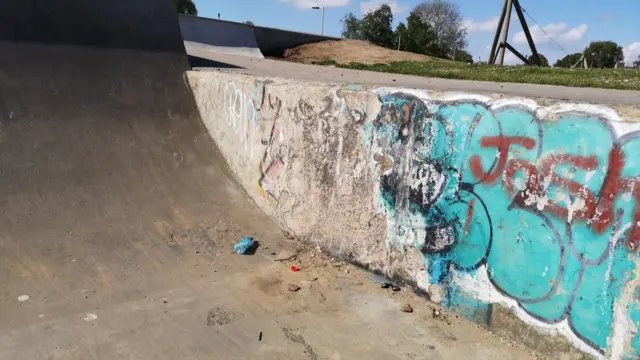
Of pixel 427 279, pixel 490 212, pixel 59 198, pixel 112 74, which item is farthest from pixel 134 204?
pixel 490 212

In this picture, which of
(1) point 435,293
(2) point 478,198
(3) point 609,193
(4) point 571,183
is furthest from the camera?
(1) point 435,293

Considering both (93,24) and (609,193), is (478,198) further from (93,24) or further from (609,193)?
(93,24)

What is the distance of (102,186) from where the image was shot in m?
5.71

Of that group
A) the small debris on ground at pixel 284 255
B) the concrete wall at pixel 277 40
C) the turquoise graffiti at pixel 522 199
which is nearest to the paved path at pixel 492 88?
the turquoise graffiti at pixel 522 199

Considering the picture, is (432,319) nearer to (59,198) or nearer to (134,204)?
(134,204)

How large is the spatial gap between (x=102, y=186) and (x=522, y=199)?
15.1ft

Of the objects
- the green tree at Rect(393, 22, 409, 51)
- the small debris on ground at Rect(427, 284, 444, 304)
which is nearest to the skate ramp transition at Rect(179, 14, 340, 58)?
the small debris on ground at Rect(427, 284, 444, 304)

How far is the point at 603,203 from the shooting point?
10.7 ft

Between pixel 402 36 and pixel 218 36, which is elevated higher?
pixel 402 36

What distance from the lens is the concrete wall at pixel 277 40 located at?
18.1 m

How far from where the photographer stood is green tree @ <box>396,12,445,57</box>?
1516 inches

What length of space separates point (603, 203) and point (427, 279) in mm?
1701

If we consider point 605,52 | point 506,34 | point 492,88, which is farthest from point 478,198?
point 605,52

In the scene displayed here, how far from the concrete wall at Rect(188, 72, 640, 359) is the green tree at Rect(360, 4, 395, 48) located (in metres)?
37.3
